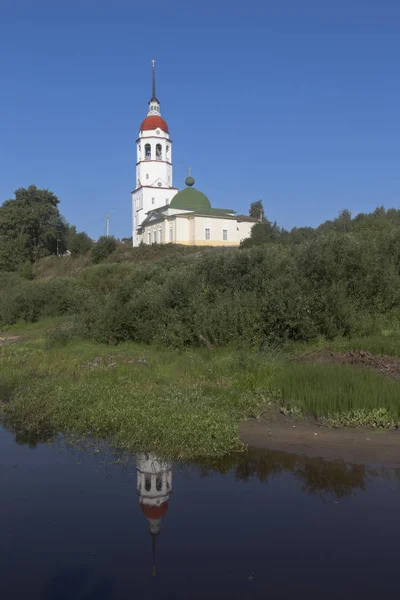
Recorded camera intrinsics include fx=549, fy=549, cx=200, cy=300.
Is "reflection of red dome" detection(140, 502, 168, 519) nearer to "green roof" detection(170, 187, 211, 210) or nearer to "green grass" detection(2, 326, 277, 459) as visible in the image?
"green grass" detection(2, 326, 277, 459)

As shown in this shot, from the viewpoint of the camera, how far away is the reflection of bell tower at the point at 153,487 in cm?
634

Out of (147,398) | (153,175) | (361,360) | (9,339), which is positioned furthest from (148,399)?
(153,175)

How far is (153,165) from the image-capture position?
69125 mm

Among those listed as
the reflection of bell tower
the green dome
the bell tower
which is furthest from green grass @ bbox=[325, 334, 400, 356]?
the bell tower

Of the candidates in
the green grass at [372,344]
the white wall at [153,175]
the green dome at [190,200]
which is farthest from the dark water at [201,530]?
the white wall at [153,175]

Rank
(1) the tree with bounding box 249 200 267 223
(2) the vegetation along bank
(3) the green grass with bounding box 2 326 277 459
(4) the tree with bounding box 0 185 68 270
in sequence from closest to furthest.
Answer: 1. (3) the green grass with bounding box 2 326 277 459
2. (2) the vegetation along bank
3. (4) the tree with bounding box 0 185 68 270
4. (1) the tree with bounding box 249 200 267 223

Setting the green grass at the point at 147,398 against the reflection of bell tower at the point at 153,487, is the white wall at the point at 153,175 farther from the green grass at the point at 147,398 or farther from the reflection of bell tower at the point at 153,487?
the reflection of bell tower at the point at 153,487

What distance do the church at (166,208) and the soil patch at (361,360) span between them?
50.0 meters

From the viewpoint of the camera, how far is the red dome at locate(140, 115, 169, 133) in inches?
2692

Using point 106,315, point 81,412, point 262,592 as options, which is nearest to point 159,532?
point 262,592

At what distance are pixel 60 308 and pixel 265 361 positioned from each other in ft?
53.3

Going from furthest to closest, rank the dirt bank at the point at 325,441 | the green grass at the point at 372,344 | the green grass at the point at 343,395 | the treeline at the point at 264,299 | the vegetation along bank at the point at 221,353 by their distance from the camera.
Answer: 1. the treeline at the point at 264,299
2. the green grass at the point at 372,344
3. the vegetation along bank at the point at 221,353
4. the green grass at the point at 343,395
5. the dirt bank at the point at 325,441

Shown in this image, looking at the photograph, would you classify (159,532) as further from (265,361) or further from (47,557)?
(265,361)

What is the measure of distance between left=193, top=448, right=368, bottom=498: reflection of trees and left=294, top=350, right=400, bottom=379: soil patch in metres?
3.58
